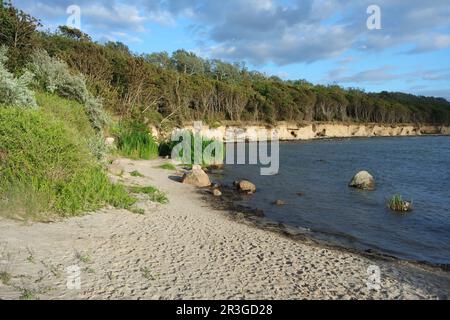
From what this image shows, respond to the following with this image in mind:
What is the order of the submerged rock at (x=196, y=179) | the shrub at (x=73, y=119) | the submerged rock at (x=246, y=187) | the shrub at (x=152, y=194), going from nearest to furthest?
the shrub at (x=152, y=194)
the shrub at (x=73, y=119)
the submerged rock at (x=246, y=187)
the submerged rock at (x=196, y=179)

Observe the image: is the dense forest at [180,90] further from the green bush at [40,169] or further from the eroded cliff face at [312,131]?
the green bush at [40,169]

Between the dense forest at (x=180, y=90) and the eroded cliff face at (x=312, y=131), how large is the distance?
249cm

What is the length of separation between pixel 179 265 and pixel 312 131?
79.9 m

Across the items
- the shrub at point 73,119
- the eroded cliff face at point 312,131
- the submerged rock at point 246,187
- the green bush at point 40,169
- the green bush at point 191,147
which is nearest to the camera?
the green bush at point 40,169

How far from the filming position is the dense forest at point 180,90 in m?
27.9

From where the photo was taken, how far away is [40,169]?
35.4 feet

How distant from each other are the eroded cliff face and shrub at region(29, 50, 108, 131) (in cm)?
3289

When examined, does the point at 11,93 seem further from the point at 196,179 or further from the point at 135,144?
the point at 135,144

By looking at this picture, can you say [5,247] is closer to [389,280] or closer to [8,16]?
[389,280]

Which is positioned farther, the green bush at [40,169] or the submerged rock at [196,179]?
the submerged rock at [196,179]

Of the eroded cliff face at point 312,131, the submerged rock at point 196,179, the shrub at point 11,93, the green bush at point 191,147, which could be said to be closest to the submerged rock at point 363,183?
the submerged rock at point 196,179

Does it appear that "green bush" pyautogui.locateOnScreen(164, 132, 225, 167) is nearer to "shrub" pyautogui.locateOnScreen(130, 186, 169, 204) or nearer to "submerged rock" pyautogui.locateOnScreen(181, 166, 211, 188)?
"submerged rock" pyautogui.locateOnScreen(181, 166, 211, 188)

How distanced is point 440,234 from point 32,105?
14267 mm

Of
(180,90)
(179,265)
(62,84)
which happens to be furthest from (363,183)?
(180,90)
